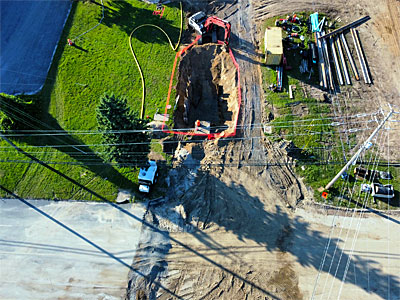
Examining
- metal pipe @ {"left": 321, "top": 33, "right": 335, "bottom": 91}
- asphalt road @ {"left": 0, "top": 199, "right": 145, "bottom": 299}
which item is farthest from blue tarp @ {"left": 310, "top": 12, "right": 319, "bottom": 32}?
asphalt road @ {"left": 0, "top": 199, "right": 145, "bottom": 299}

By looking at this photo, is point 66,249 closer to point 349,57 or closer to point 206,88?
point 206,88

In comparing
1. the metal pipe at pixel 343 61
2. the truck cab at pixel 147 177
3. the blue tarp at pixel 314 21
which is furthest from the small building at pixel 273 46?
the truck cab at pixel 147 177

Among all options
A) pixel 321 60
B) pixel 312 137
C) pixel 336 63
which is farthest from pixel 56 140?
pixel 336 63

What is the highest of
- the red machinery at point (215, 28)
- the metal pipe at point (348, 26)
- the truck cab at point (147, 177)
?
the metal pipe at point (348, 26)

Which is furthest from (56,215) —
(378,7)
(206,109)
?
(378,7)

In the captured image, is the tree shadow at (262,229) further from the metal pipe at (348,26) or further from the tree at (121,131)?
the metal pipe at (348,26)

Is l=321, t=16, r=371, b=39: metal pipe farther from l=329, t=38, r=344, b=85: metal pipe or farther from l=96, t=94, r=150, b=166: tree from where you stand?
l=96, t=94, r=150, b=166: tree
